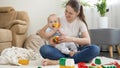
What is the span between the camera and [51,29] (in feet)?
7.34

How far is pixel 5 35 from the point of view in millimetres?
3365

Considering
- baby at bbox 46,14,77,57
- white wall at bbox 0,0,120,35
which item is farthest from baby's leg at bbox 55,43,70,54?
white wall at bbox 0,0,120,35

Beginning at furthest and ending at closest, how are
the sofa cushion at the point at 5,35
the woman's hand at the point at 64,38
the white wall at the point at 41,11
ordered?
the white wall at the point at 41,11
the sofa cushion at the point at 5,35
the woman's hand at the point at 64,38

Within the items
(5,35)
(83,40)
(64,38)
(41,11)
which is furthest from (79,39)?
(41,11)

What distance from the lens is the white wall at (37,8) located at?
169 inches

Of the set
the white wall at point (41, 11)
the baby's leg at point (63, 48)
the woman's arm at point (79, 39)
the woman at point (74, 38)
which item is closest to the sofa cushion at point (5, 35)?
the white wall at point (41, 11)

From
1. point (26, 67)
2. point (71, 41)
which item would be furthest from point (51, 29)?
point (26, 67)

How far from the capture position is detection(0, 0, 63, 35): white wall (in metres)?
4.29

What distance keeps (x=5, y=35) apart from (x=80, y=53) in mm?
1483

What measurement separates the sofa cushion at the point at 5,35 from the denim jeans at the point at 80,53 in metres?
1.24

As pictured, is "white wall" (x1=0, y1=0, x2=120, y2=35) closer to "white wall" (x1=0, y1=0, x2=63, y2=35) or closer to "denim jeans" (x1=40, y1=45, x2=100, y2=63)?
"white wall" (x1=0, y1=0, x2=63, y2=35)

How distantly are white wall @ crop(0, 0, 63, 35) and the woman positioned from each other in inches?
79.1

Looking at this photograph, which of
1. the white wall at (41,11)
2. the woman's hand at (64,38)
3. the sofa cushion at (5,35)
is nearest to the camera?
the woman's hand at (64,38)

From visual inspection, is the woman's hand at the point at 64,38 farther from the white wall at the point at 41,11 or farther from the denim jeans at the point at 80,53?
the white wall at the point at 41,11
